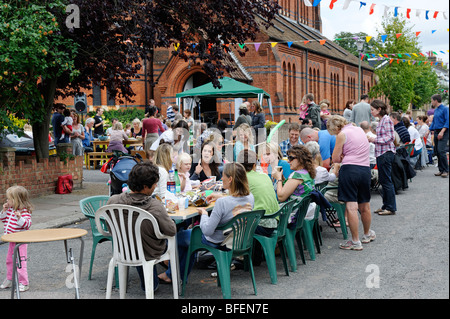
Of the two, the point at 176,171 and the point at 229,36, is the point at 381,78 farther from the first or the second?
the point at 176,171

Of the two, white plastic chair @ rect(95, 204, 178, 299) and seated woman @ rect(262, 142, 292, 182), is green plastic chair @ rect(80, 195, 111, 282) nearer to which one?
white plastic chair @ rect(95, 204, 178, 299)

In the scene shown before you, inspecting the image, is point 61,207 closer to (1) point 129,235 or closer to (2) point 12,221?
(2) point 12,221

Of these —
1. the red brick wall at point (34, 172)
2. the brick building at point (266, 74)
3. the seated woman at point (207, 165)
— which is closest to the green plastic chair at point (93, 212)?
the seated woman at point (207, 165)

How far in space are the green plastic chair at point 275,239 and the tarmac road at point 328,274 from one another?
17 cm

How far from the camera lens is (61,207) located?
37.1 ft

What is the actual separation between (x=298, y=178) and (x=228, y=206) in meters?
1.91

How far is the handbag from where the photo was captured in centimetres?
1318

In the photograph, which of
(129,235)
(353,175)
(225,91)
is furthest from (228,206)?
(225,91)

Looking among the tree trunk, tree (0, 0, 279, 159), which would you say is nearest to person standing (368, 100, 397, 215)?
tree (0, 0, 279, 159)

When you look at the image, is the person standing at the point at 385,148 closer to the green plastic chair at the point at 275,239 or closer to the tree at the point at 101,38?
the green plastic chair at the point at 275,239

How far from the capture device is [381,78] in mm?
43062

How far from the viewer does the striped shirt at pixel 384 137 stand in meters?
10.1
